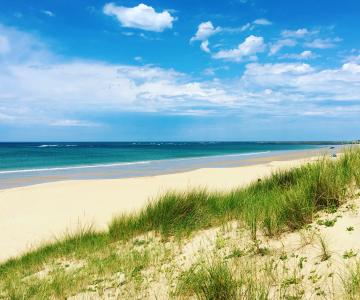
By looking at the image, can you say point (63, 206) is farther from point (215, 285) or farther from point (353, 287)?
point (353, 287)

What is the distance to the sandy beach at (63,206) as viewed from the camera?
10.8 m

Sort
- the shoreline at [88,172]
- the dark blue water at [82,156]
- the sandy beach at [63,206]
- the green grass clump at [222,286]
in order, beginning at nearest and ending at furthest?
the green grass clump at [222,286]
the sandy beach at [63,206]
the shoreline at [88,172]
the dark blue water at [82,156]

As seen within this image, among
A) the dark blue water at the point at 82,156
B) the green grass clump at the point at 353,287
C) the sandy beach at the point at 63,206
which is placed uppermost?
the green grass clump at the point at 353,287

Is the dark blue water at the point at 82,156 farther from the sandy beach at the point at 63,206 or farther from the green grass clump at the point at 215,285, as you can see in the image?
the green grass clump at the point at 215,285

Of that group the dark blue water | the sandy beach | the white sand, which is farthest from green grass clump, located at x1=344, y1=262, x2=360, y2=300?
the dark blue water

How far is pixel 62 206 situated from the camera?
15172 millimetres

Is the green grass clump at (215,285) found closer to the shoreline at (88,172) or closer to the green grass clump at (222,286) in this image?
the green grass clump at (222,286)

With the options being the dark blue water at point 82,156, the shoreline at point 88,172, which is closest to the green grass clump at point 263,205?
A: the shoreline at point 88,172

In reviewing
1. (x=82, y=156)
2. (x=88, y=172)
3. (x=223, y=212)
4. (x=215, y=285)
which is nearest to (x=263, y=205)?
(x=223, y=212)

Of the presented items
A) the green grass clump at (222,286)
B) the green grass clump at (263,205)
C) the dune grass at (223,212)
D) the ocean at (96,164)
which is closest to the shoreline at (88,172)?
the ocean at (96,164)

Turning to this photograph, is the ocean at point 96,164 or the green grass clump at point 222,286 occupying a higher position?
the green grass clump at point 222,286

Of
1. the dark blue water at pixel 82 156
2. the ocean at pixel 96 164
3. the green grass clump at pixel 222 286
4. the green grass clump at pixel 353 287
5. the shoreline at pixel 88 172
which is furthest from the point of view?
the dark blue water at pixel 82 156

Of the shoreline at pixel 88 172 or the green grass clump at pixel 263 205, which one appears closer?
the green grass clump at pixel 263 205

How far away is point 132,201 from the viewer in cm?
1570
